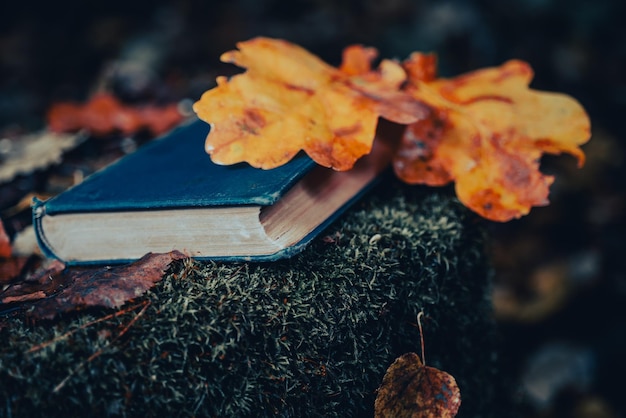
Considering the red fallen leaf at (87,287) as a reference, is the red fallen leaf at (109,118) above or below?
below

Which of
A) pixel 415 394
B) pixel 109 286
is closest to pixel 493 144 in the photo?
pixel 415 394

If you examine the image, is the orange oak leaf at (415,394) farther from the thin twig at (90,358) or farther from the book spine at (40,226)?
the book spine at (40,226)

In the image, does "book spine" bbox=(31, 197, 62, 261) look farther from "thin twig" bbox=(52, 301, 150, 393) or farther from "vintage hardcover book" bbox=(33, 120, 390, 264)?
"thin twig" bbox=(52, 301, 150, 393)

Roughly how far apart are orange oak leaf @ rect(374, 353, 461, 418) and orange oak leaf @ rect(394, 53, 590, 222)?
346mm

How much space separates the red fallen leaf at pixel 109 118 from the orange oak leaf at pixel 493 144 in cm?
85

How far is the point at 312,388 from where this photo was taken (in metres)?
0.83

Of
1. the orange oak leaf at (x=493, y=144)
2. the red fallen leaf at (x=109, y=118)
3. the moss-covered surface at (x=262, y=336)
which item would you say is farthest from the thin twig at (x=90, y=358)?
the red fallen leaf at (x=109, y=118)

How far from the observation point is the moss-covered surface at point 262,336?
2.35ft

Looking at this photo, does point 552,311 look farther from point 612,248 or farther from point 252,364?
Answer: point 252,364

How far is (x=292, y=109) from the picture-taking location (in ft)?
3.38

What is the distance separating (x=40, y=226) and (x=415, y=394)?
673 mm

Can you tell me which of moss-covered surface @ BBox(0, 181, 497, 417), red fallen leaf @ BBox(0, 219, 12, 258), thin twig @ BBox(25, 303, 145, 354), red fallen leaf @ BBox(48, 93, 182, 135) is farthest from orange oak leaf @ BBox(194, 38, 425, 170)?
red fallen leaf @ BBox(48, 93, 182, 135)

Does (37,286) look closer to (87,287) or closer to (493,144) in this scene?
(87,287)

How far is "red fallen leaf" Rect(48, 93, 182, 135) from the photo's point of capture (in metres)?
1.73
